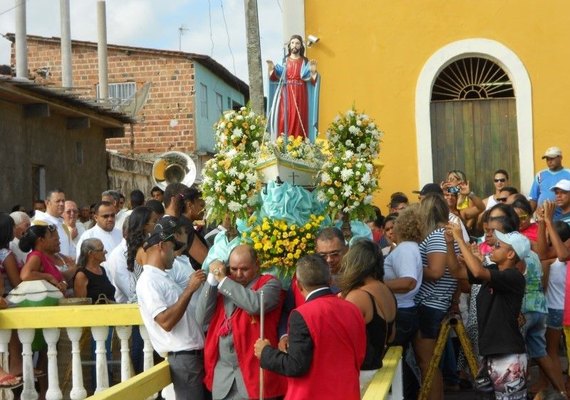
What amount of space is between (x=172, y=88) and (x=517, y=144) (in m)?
20.9

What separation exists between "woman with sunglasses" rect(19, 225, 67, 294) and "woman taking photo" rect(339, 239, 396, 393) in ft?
9.16

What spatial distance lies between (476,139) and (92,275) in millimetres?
7606

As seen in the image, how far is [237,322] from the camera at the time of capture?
6891 millimetres

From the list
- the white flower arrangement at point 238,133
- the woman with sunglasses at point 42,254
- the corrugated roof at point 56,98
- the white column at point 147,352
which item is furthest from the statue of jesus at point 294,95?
the corrugated roof at point 56,98

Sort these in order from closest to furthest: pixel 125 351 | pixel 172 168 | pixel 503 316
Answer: pixel 125 351
pixel 503 316
pixel 172 168

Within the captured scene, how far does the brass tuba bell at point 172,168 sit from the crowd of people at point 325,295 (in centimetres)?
811

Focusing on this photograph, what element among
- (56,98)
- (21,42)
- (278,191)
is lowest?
(278,191)

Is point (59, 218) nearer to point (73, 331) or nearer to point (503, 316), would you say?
point (73, 331)

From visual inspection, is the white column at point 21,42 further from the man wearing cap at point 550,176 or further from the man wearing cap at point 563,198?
A: the man wearing cap at point 563,198

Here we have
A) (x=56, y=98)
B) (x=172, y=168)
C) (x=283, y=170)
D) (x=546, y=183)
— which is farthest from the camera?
(x=172, y=168)

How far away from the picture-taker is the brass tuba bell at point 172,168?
1870 cm

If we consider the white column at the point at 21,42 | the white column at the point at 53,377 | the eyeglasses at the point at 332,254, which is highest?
the white column at the point at 21,42

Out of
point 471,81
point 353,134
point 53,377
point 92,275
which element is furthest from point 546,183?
point 53,377

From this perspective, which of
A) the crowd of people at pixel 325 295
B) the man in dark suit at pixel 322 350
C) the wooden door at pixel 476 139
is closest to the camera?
the man in dark suit at pixel 322 350
